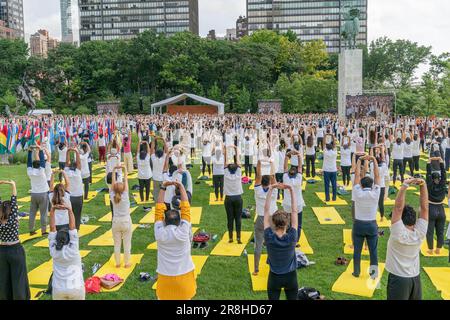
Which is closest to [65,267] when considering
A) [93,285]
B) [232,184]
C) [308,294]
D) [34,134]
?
[93,285]

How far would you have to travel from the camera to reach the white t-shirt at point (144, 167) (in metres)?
11.8

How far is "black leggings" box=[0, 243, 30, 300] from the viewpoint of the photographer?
5.65 meters

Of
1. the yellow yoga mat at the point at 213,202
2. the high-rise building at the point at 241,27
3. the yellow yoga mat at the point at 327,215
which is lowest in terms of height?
the yellow yoga mat at the point at 327,215

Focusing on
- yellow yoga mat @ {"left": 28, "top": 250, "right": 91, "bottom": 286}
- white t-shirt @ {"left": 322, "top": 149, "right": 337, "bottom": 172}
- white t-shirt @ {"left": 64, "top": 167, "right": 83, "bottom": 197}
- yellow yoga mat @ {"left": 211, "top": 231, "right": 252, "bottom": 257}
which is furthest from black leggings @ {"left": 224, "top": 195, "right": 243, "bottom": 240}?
white t-shirt @ {"left": 322, "top": 149, "right": 337, "bottom": 172}

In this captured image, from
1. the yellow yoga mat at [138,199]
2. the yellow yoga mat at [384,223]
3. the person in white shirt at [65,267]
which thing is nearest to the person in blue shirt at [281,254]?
the person in white shirt at [65,267]

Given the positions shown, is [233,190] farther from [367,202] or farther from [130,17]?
[130,17]

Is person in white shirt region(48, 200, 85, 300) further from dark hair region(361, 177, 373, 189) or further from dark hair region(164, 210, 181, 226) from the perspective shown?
dark hair region(361, 177, 373, 189)

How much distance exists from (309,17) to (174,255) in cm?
12887

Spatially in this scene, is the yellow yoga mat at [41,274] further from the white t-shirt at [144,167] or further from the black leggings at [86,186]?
the black leggings at [86,186]

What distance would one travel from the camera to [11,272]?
566cm

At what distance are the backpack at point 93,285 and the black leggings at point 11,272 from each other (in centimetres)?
127

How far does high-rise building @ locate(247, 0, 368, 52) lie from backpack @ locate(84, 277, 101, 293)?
404 ft
